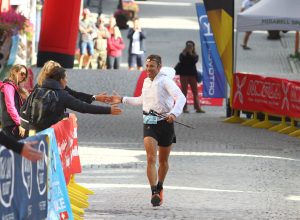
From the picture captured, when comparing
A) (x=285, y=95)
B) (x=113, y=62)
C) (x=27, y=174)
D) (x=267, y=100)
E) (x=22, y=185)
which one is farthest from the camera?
(x=113, y=62)

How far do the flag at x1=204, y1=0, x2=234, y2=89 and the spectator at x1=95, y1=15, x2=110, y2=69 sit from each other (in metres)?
9.35

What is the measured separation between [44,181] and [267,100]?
1518cm

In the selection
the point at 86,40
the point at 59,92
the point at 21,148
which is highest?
the point at 59,92

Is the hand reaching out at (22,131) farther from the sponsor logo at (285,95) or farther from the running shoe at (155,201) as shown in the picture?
the sponsor logo at (285,95)

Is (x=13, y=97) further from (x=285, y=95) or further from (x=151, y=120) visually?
(x=285, y=95)

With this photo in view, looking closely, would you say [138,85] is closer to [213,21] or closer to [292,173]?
[213,21]

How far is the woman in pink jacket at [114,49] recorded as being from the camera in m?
37.4

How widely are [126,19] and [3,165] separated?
39282 millimetres

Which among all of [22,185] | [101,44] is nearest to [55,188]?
[22,185]

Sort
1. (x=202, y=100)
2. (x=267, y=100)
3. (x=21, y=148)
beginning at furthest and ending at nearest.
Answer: (x=202, y=100)
(x=267, y=100)
(x=21, y=148)

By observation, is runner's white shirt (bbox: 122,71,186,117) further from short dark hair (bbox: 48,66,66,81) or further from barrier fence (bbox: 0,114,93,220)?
short dark hair (bbox: 48,66,66,81)

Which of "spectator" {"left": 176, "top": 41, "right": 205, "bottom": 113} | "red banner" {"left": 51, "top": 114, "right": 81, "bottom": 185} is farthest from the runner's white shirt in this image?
"spectator" {"left": 176, "top": 41, "right": 205, "bottom": 113}

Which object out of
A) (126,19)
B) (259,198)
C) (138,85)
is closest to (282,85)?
(138,85)

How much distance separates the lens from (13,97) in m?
16.4
